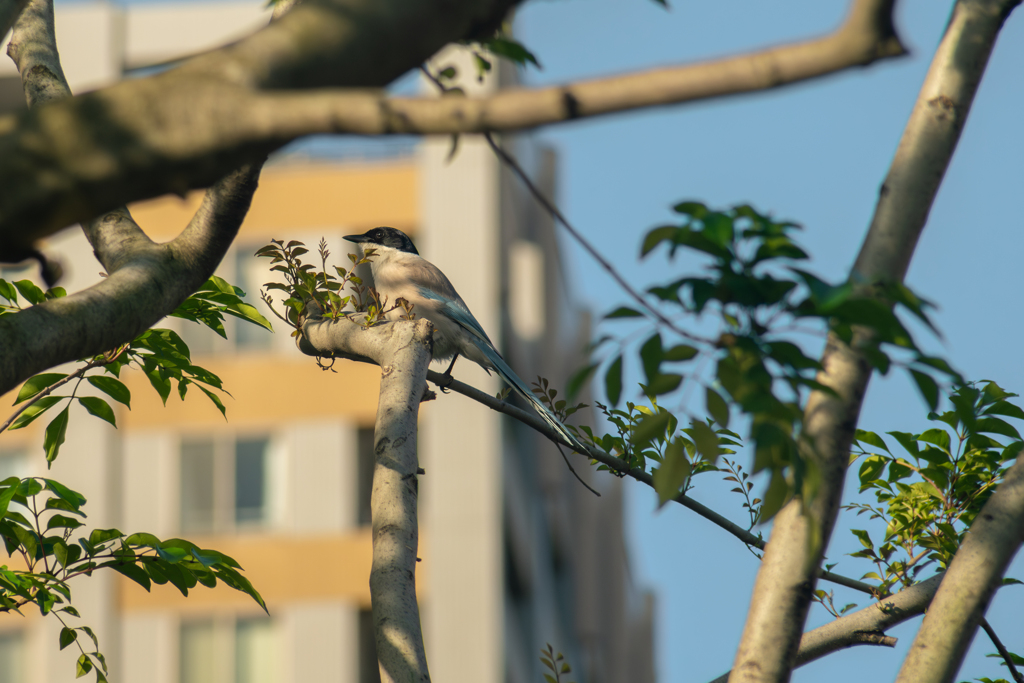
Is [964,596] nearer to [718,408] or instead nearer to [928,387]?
[928,387]

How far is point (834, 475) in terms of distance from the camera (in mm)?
1916

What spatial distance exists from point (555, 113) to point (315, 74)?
458 millimetres

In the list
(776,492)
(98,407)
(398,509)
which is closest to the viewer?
(776,492)

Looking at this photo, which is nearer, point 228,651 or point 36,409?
point 36,409

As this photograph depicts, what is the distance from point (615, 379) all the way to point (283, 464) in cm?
1849

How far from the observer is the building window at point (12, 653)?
1884 centimetres

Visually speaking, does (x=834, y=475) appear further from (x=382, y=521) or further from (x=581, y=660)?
(x=581, y=660)

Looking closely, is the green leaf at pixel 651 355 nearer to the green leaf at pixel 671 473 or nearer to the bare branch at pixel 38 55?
the green leaf at pixel 671 473

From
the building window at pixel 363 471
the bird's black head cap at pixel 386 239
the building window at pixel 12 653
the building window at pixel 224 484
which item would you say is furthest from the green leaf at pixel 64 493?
the building window at pixel 12 653

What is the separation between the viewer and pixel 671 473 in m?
1.92

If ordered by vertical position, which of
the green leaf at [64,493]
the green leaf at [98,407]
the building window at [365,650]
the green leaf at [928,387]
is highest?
the building window at [365,650]

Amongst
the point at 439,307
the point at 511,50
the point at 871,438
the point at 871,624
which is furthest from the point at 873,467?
the point at 439,307

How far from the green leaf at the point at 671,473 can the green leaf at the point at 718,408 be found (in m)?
0.09

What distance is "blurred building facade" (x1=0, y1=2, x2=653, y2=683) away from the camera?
741 inches
